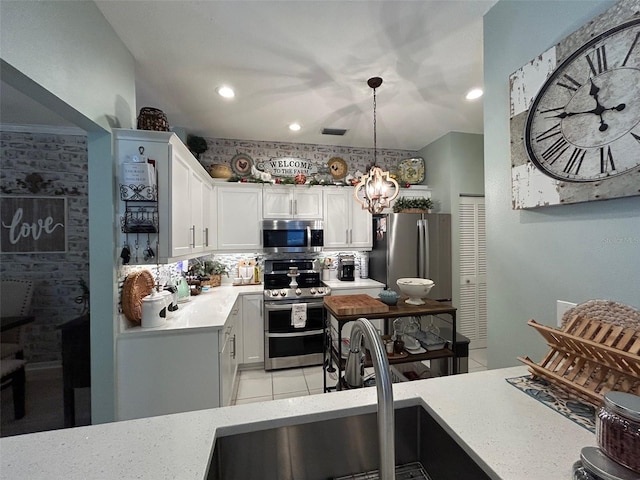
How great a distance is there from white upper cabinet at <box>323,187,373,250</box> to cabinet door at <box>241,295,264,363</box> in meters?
1.23

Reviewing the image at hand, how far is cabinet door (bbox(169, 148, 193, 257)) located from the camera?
193 centimetres

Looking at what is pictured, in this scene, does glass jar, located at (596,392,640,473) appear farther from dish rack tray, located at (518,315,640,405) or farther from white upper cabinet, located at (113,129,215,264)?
white upper cabinet, located at (113,129,215,264)

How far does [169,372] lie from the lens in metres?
1.92

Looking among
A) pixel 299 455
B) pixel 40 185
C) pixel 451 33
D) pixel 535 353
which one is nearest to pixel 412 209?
pixel 451 33

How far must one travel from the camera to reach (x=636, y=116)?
888 millimetres

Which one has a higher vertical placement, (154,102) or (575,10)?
(154,102)

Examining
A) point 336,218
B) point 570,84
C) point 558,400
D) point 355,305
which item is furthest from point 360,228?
point 558,400

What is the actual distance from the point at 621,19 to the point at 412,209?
2.61 m

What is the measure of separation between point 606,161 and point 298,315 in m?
2.70

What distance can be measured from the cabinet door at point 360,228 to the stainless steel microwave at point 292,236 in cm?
48

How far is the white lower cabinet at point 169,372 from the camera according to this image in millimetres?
1852

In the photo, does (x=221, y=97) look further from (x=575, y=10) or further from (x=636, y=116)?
(x=636, y=116)

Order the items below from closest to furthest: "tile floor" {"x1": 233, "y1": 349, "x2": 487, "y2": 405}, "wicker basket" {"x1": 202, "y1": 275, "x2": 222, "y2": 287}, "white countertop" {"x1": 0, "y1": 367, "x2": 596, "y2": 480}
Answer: "white countertop" {"x1": 0, "y1": 367, "x2": 596, "y2": 480} → "tile floor" {"x1": 233, "y1": 349, "x2": 487, "y2": 405} → "wicker basket" {"x1": 202, "y1": 275, "x2": 222, "y2": 287}

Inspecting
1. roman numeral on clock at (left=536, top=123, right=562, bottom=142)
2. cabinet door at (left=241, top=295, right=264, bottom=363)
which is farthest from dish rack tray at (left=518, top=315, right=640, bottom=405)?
cabinet door at (left=241, top=295, right=264, bottom=363)
